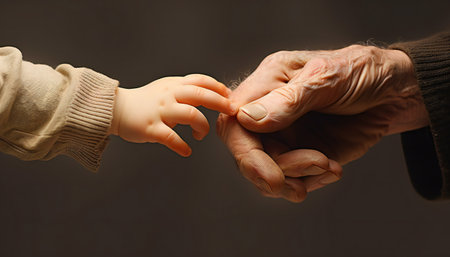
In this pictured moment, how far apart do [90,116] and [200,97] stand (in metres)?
0.16

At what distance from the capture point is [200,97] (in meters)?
0.70

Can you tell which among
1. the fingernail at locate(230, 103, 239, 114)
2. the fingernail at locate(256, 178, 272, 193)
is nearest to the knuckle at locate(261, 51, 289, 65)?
the fingernail at locate(230, 103, 239, 114)

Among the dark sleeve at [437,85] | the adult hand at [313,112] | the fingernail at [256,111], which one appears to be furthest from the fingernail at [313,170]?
the dark sleeve at [437,85]

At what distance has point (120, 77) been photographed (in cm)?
116

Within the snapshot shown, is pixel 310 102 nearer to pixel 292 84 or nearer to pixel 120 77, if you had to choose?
pixel 292 84

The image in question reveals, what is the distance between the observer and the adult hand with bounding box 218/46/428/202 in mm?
690

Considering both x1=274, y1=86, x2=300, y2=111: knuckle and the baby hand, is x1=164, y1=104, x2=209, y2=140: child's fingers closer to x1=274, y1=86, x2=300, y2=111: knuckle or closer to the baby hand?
the baby hand

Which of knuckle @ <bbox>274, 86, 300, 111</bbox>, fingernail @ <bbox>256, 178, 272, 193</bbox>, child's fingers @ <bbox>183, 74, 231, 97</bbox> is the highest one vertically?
knuckle @ <bbox>274, 86, 300, 111</bbox>

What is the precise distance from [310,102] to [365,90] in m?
0.12

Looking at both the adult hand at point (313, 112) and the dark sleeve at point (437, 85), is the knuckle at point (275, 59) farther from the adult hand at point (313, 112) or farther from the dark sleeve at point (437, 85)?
the dark sleeve at point (437, 85)

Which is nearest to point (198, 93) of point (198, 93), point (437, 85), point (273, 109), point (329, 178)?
point (198, 93)

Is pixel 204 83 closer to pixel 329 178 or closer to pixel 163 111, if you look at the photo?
pixel 163 111

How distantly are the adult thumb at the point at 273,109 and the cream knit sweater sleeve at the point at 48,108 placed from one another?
200 millimetres

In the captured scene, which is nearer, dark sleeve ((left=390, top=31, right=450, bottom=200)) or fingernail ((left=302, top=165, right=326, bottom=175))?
fingernail ((left=302, top=165, right=326, bottom=175))
